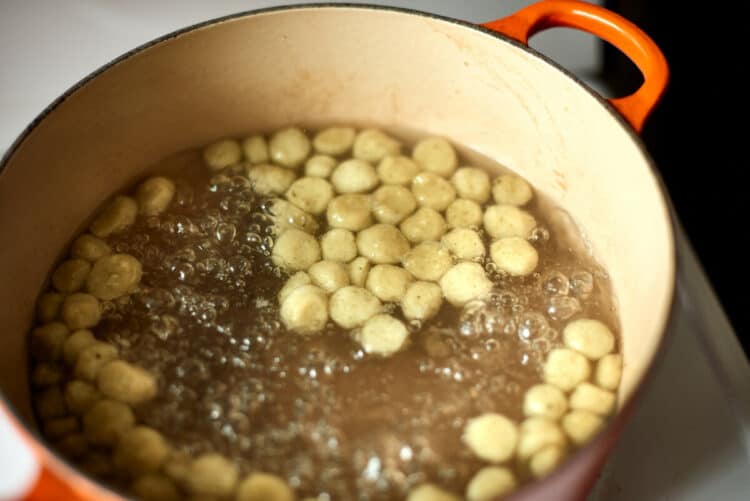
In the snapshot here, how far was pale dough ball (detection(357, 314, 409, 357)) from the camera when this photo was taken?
0.77 meters

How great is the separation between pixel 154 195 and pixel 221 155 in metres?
0.09

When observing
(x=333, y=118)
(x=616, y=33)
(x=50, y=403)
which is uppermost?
(x=616, y=33)

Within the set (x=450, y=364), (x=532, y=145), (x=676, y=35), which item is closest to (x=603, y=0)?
(x=676, y=35)

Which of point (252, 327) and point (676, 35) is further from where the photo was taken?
point (676, 35)

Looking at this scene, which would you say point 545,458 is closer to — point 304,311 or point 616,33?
point 304,311

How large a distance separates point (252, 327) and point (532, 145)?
0.37 m

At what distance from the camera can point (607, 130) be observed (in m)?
0.76

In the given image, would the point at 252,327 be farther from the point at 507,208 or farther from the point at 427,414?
the point at 507,208

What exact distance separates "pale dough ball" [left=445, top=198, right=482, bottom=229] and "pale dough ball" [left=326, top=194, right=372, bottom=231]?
0.29ft

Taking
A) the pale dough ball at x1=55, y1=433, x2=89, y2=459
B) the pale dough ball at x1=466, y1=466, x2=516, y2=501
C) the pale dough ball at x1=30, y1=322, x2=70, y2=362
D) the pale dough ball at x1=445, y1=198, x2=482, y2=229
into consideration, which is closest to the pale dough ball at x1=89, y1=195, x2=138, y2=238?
the pale dough ball at x1=30, y1=322, x2=70, y2=362

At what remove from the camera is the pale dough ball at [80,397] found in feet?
2.34

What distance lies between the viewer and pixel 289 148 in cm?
95

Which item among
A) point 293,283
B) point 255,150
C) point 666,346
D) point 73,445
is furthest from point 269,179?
point 666,346

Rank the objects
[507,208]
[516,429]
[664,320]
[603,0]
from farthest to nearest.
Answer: [603,0], [507,208], [516,429], [664,320]
